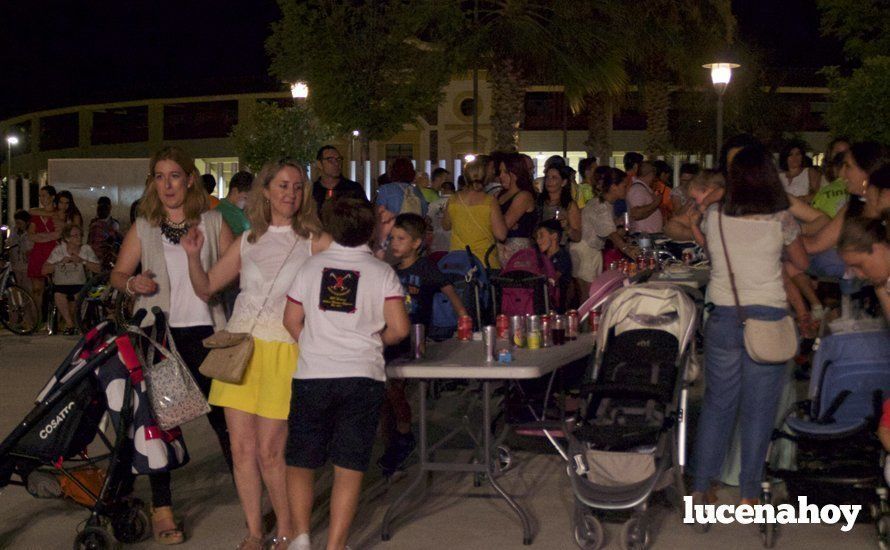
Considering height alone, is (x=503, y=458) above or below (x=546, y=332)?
below

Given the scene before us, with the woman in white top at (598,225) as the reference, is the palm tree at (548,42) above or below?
above

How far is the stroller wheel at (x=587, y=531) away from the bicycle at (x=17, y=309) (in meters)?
12.1

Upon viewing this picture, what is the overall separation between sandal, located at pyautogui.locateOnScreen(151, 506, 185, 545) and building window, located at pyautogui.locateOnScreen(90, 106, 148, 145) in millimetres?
60335

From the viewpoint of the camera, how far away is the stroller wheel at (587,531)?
640cm

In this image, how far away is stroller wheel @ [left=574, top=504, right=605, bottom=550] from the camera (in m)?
6.40

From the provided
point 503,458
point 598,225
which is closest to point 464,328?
point 503,458

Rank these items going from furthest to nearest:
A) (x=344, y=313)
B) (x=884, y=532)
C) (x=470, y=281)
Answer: (x=470, y=281), (x=884, y=532), (x=344, y=313)

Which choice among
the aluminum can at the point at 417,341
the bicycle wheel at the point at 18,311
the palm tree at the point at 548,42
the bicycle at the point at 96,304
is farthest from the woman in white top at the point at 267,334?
the palm tree at the point at 548,42

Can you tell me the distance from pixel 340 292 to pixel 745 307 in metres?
2.17

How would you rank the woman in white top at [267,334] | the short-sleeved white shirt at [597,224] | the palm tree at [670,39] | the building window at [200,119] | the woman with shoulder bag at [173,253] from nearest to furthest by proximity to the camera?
the woman in white top at [267,334], the woman with shoulder bag at [173,253], the short-sleeved white shirt at [597,224], the palm tree at [670,39], the building window at [200,119]

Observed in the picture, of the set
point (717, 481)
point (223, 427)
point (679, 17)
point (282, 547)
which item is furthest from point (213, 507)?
point (679, 17)

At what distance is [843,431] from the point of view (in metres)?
6.46

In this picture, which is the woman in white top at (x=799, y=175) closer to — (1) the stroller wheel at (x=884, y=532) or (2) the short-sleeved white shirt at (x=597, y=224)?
(2) the short-sleeved white shirt at (x=597, y=224)

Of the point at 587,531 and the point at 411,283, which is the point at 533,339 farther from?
the point at 587,531
